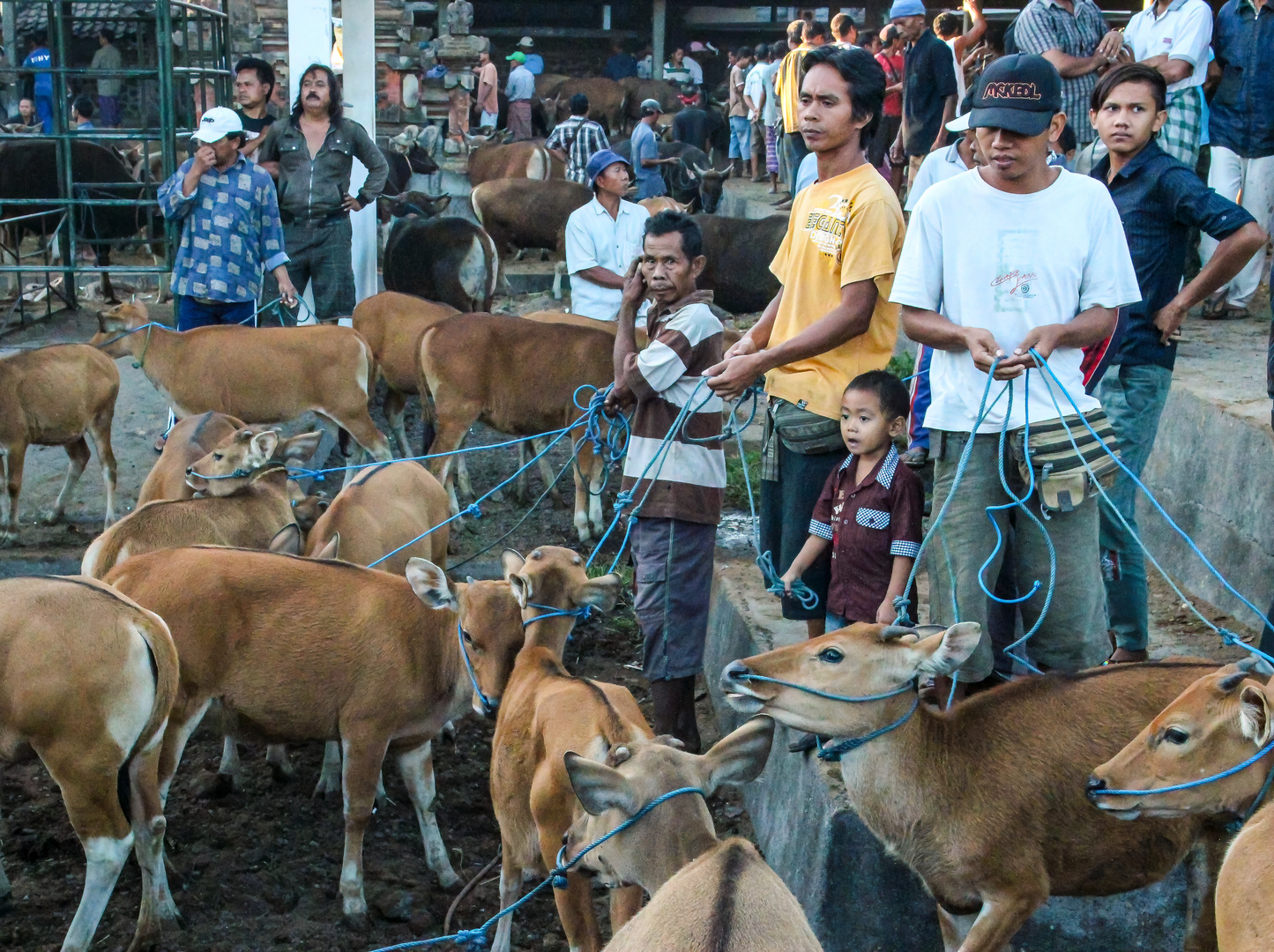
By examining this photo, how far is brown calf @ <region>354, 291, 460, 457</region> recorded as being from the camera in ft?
31.3

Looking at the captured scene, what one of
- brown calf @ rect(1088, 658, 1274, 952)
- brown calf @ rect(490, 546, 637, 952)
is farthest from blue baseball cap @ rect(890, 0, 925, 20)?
brown calf @ rect(1088, 658, 1274, 952)

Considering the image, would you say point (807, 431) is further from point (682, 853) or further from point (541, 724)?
point (682, 853)

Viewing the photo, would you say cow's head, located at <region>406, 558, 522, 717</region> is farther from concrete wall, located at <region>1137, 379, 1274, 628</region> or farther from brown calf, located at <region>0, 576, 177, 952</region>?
concrete wall, located at <region>1137, 379, 1274, 628</region>

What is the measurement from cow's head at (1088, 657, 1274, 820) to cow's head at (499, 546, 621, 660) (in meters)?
1.87

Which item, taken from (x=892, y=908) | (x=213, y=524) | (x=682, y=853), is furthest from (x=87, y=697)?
(x=892, y=908)

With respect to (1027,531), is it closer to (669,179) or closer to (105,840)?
(105,840)

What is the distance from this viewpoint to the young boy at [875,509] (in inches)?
170

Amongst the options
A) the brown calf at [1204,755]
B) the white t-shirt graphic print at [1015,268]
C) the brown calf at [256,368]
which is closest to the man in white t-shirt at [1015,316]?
the white t-shirt graphic print at [1015,268]

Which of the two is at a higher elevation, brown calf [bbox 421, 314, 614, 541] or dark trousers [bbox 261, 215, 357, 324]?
dark trousers [bbox 261, 215, 357, 324]

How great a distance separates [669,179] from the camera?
65.4 feet

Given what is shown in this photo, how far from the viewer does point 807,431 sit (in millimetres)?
4672

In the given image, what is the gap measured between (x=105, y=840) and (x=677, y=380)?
2500 millimetres

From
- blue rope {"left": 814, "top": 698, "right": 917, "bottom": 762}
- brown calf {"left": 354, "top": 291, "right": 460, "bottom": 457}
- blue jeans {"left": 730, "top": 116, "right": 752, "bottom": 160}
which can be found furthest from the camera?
blue jeans {"left": 730, "top": 116, "right": 752, "bottom": 160}

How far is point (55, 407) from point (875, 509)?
5.66 metres
